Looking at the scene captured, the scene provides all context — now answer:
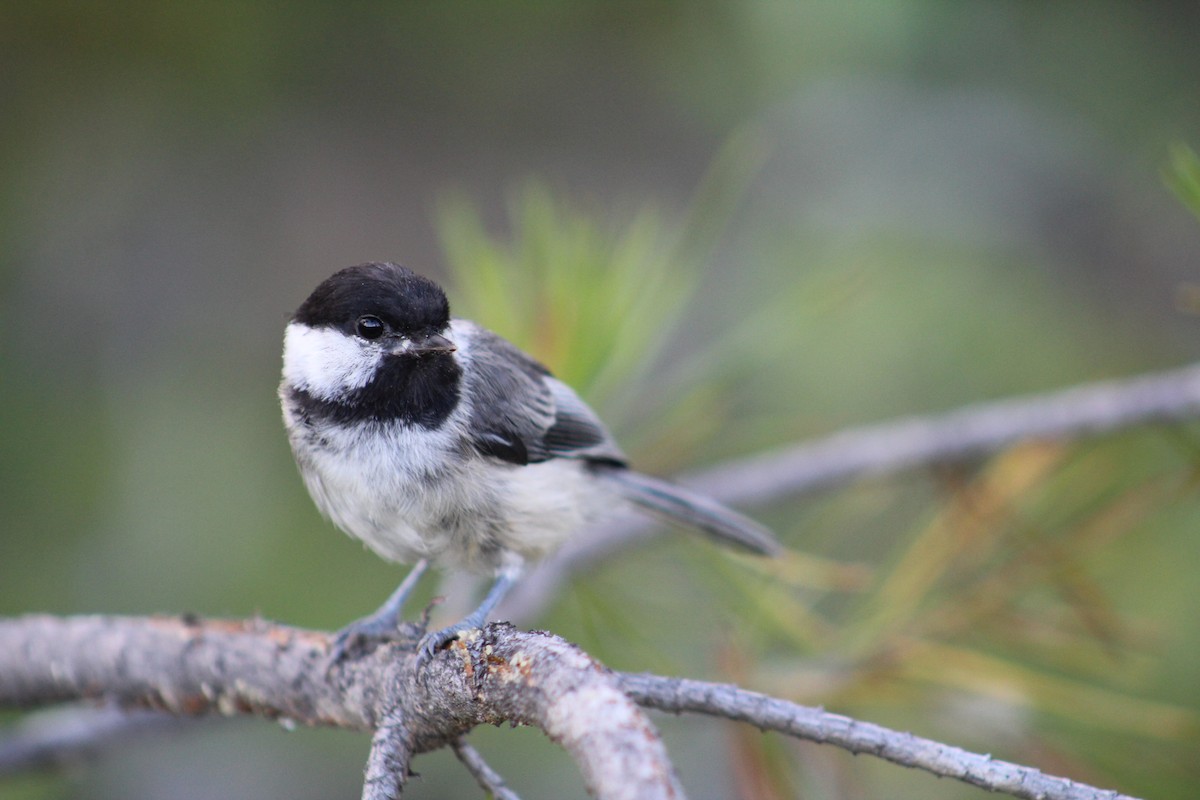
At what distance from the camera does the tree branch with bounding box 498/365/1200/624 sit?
1.29 meters

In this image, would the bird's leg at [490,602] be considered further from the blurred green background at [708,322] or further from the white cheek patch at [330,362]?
the white cheek patch at [330,362]

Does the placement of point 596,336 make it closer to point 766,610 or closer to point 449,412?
point 449,412

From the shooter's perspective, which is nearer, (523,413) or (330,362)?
(330,362)

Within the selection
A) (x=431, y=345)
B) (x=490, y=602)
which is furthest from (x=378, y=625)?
(x=431, y=345)

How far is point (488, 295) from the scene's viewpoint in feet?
5.29

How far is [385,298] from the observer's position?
129cm

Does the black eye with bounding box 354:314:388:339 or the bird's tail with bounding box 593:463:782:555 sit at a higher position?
the bird's tail with bounding box 593:463:782:555

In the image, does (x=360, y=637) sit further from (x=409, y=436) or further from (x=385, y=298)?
(x=385, y=298)

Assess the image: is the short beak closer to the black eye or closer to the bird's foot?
the black eye

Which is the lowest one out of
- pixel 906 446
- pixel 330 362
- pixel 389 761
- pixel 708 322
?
pixel 389 761

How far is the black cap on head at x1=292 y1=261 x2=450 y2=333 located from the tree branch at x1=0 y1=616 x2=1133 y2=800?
40 cm

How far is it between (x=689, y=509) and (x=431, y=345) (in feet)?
1.71

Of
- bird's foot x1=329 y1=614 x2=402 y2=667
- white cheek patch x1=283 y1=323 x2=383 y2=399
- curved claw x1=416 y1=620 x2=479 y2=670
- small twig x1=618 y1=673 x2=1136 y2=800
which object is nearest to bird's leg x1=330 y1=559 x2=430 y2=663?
bird's foot x1=329 y1=614 x2=402 y2=667


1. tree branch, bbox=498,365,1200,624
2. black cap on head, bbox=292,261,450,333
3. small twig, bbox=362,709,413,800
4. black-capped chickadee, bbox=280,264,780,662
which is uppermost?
tree branch, bbox=498,365,1200,624
